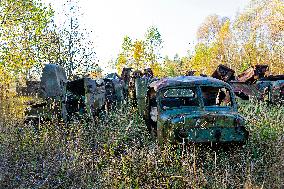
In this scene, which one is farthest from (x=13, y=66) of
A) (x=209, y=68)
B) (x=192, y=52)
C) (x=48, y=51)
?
(x=192, y=52)

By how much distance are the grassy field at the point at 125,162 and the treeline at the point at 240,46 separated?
27.1 meters

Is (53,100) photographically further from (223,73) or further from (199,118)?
(223,73)

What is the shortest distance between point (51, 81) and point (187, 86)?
3.34 meters

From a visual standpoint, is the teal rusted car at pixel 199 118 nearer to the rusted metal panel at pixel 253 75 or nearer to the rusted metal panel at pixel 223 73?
the rusted metal panel at pixel 253 75

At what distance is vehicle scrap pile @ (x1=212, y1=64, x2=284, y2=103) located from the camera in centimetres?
1156

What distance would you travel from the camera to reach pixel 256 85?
12.5 metres

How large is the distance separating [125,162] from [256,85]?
25.4 feet

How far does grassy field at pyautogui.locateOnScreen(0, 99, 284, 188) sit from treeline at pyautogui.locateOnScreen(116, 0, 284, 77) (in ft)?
88.9

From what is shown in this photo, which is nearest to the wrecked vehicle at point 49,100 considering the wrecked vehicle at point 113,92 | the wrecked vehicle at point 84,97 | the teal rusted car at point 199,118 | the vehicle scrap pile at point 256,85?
the wrecked vehicle at point 84,97

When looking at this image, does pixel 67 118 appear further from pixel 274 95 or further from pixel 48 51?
pixel 48 51

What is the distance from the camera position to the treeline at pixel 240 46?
115 ft

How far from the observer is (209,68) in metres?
52.6

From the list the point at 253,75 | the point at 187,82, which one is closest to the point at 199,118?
the point at 187,82

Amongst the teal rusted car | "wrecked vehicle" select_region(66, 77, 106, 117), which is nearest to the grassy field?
the teal rusted car
